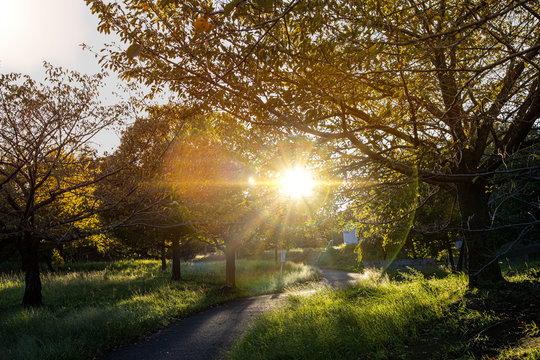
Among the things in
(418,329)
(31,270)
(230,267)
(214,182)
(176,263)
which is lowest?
(230,267)

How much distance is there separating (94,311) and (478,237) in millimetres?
11360

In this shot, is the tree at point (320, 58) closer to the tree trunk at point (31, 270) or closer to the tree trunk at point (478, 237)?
the tree trunk at point (478, 237)

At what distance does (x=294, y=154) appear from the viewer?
6.51 metres

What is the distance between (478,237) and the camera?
767 centimetres

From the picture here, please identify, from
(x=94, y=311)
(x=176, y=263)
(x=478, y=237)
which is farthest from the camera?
(x=176, y=263)

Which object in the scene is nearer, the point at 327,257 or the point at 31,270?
the point at 31,270

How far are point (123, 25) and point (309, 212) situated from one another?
17.4 ft

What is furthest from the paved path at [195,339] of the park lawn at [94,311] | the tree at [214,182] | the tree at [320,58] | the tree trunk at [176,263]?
the tree trunk at [176,263]

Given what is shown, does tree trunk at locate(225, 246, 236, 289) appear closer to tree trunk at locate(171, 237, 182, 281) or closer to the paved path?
tree trunk at locate(171, 237, 182, 281)

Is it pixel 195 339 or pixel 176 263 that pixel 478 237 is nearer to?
pixel 195 339

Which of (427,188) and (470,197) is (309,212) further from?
(427,188)

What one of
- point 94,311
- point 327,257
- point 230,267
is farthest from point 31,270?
point 327,257

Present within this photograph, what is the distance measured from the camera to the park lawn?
728 centimetres

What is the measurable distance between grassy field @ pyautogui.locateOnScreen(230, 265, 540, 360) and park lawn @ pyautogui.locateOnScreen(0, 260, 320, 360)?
394 cm
